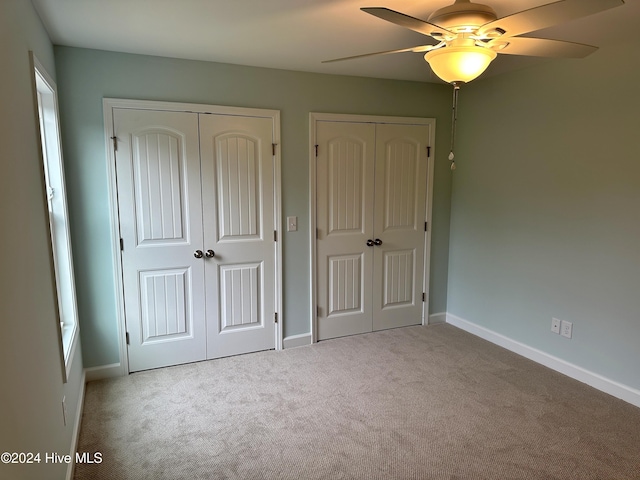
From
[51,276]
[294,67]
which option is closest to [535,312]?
[294,67]

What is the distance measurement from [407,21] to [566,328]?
2712 millimetres

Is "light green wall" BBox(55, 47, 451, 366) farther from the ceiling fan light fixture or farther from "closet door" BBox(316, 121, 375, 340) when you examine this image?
the ceiling fan light fixture

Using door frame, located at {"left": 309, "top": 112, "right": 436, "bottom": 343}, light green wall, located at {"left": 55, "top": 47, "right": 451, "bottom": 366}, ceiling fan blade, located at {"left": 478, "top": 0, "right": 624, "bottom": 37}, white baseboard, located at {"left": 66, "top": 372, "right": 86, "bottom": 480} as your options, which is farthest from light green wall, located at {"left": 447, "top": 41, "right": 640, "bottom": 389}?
white baseboard, located at {"left": 66, "top": 372, "right": 86, "bottom": 480}

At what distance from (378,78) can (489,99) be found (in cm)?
102

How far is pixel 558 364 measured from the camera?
3.24m

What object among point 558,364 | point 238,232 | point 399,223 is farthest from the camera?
point 399,223

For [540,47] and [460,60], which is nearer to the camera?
[460,60]

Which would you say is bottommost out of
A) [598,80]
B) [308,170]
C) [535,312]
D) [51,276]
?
[535,312]

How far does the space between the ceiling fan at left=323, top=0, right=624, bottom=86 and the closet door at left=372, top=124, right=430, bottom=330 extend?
6.49ft

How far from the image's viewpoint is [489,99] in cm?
371

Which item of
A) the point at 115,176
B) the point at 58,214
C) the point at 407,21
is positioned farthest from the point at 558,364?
the point at 58,214

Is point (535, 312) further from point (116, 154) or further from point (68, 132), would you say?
point (68, 132)

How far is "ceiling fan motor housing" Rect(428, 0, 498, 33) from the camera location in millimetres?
1641

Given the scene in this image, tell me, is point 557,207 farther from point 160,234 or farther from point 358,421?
point 160,234
